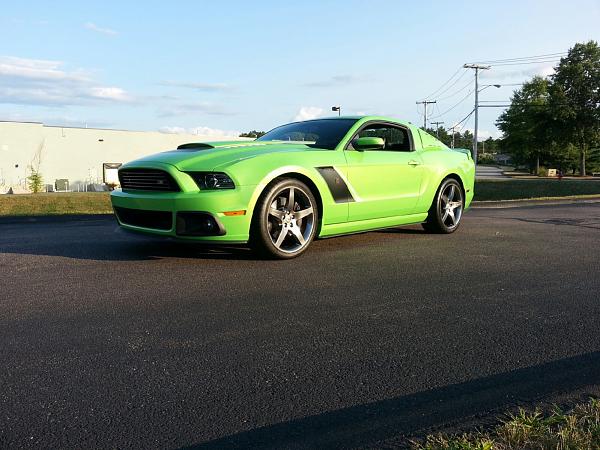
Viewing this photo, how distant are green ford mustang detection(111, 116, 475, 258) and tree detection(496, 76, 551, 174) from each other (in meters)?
57.5

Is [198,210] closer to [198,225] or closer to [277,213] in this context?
[198,225]

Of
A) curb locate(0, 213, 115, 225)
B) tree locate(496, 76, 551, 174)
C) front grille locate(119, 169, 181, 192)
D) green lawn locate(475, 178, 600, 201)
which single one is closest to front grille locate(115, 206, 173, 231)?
front grille locate(119, 169, 181, 192)

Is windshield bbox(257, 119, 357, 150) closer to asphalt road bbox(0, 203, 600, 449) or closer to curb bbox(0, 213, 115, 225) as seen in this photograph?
asphalt road bbox(0, 203, 600, 449)

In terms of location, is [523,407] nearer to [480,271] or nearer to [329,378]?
[329,378]

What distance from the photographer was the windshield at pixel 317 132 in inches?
251

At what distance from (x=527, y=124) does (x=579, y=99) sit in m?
7.29

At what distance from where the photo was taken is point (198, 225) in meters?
5.15

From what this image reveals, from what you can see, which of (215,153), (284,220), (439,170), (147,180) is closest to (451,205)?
(439,170)

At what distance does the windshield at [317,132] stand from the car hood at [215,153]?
258 millimetres

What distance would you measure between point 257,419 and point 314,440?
0.28 m

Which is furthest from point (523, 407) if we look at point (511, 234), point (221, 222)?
point (511, 234)

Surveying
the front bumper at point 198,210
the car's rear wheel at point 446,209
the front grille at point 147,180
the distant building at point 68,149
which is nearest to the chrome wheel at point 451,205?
the car's rear wheel at point 446,209

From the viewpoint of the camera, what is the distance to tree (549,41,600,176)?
55875 millimetres

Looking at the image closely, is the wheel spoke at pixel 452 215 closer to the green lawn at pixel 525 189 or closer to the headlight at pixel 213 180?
the headlight at pixel 213 180
